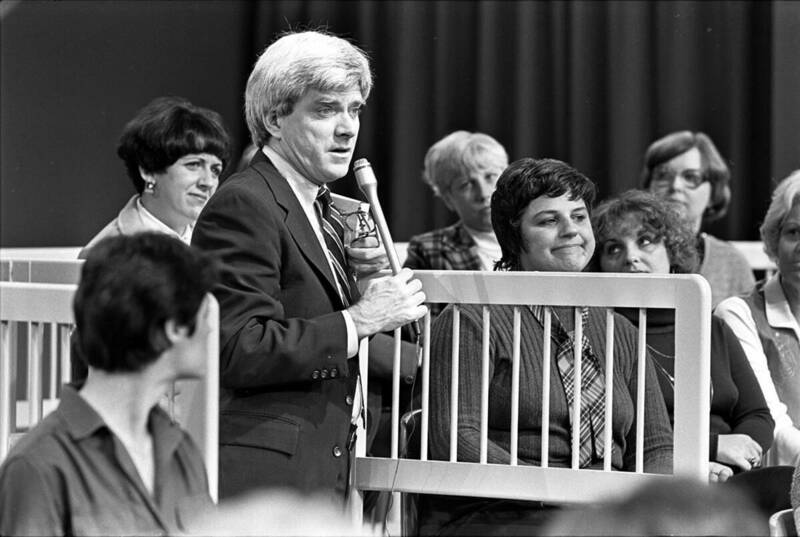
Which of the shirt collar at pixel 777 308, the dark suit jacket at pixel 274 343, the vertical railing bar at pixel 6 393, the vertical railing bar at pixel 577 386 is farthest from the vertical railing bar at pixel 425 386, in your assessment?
the shirt collar at pixel 777 308

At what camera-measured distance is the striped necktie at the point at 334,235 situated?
76.8 inches

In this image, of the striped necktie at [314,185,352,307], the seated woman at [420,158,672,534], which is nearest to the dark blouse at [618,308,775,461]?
the seated woman at [420,158,672,534]

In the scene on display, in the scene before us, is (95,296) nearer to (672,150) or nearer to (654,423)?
(654,423)

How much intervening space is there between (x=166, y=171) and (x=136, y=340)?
1627 mm

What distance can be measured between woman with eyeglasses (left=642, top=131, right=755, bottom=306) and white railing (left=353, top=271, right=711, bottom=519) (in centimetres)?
184

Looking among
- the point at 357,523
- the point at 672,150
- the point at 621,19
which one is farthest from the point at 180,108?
the point at 621,19

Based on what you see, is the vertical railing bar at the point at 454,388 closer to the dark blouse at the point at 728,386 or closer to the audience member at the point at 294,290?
the audience member at the point at 294,290

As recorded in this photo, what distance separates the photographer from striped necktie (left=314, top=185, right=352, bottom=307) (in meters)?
1.95

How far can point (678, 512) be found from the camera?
30.4 inches

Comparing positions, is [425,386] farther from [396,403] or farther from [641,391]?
[641,391]

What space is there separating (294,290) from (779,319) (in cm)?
122

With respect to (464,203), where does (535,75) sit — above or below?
above

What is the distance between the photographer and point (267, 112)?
1.96 m

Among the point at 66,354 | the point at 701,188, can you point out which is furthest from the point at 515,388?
the point at 701,188
